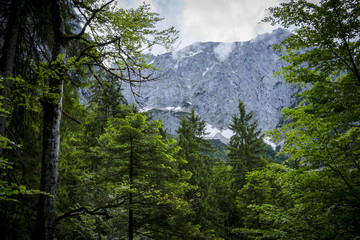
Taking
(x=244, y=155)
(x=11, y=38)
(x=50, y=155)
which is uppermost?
(x=11, y=38)

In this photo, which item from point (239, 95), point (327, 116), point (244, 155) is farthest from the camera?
point (239, 95)

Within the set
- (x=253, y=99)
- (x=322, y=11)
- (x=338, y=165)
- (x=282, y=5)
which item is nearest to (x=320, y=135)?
(x=338, y=165)

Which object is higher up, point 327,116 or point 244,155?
point 327,116

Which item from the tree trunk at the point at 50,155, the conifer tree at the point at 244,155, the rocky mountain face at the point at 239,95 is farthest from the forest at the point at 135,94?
the rocky mountain face at the point at 239,95

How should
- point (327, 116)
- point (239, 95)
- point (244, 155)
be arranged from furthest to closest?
point (239, 95)
point (244, 155)
point (327, 116)

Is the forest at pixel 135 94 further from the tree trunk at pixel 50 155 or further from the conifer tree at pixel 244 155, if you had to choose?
the conifer tree at pixel 244 155

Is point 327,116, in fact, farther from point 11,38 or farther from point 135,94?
point 11,38

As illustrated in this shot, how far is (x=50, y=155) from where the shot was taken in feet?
10.2

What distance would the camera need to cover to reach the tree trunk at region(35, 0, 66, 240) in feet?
9.34

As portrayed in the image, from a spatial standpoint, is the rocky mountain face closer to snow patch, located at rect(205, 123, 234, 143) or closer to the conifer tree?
snow patch, located at rect(205, 123, 234, 143)

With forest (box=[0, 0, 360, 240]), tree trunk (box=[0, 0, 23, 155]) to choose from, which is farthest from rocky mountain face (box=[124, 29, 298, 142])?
tree trunk (box=[0, 0, 23, 155])

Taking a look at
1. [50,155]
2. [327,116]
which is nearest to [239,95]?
[327,116]

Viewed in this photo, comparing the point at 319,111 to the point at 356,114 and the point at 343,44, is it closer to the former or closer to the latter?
the point at 356,114

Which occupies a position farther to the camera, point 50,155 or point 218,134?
point 218,134
